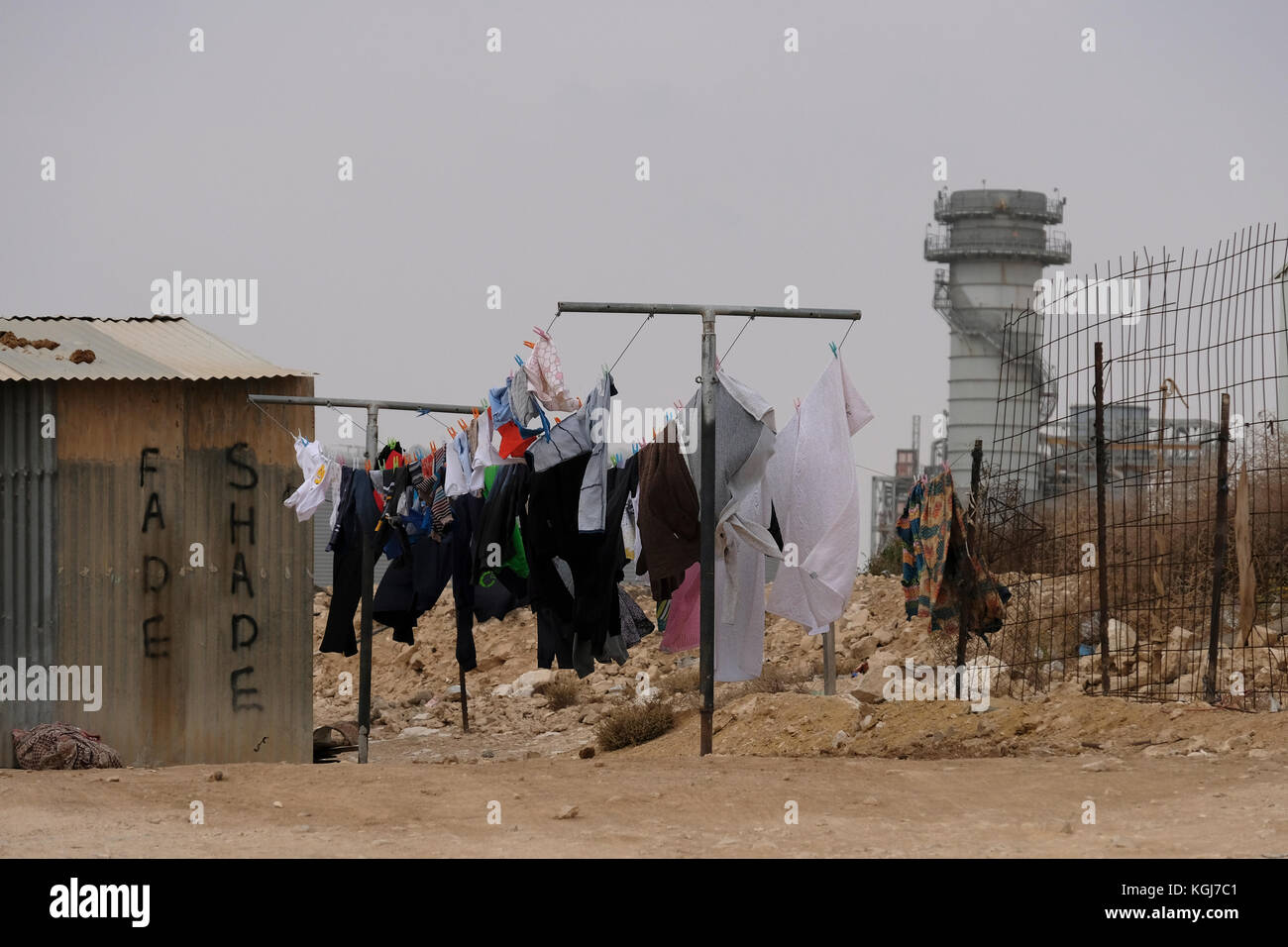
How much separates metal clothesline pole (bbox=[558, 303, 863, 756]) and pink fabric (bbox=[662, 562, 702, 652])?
0.69 m

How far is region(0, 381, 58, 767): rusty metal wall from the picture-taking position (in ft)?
42.3

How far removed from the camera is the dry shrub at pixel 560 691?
2123 centimetres

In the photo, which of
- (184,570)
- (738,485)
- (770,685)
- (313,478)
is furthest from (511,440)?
(770,685)

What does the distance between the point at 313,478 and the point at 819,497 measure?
4.87m

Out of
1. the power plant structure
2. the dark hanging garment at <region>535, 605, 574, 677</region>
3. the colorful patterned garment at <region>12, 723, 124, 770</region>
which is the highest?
the power plant structure

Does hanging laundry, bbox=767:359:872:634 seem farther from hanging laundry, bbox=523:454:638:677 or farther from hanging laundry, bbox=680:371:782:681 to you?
hanging laundry, bbox=523:454:638:677

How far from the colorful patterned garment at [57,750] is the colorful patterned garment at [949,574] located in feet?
22.6

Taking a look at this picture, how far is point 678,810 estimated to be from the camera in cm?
855

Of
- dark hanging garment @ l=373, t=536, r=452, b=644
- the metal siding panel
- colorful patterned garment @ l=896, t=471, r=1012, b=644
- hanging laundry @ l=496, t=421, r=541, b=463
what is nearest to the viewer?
hanging laundry @ l=496, t=421, r=541, b=463

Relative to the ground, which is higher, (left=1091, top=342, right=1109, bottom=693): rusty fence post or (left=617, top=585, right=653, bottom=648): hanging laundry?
(left=1091, top=342, right=1109, bottom=693): rusty fence post

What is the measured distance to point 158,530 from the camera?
44.3ft

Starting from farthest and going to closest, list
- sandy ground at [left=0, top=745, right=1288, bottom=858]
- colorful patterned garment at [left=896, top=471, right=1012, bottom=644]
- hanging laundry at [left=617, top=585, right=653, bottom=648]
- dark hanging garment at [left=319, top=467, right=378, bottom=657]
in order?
1. dark hanging garment at [left=319, top=467, right=378, bottom=657]
2. hanging laundry at [left=617, top=585, right=653, bottom=648]
3. colorful patterned garment at [left=896, top=471, right=1012, bottom=644]
4. sandy ground at [left=0, top=745, right=1288, bottom=858]

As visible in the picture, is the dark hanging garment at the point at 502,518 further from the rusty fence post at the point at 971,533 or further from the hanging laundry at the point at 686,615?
the rusty fence post at the point at 971,533

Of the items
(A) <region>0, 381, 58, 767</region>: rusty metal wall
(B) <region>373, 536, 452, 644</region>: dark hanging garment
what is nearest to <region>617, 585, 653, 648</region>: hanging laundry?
(B) <region>373, 536, 452, 644</region>: dark hanging garment
